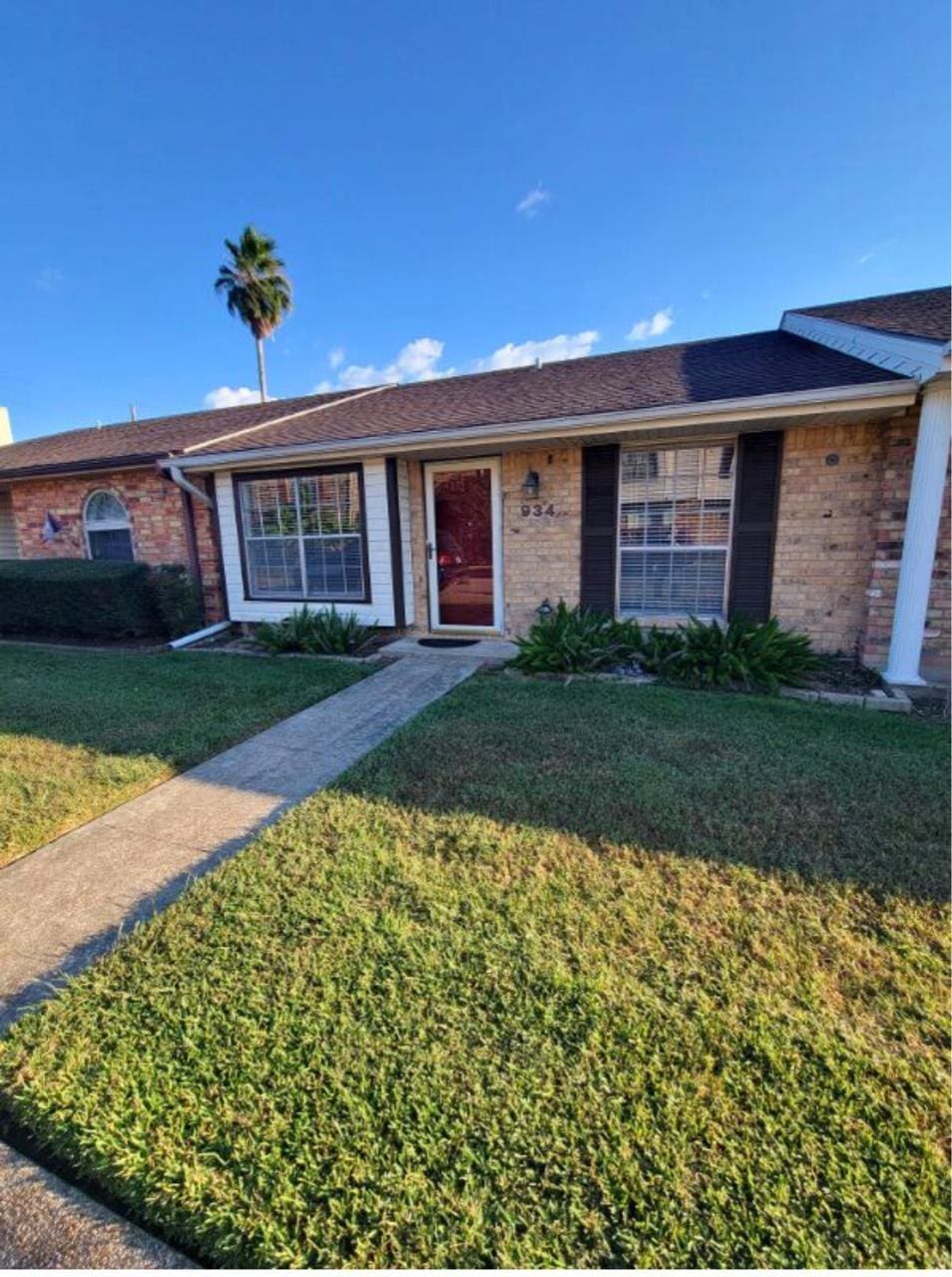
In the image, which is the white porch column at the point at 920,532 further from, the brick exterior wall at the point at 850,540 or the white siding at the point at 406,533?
the white siding at the point at 406,533

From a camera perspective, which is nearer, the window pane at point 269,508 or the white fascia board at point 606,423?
the white fascia board at point 606,423

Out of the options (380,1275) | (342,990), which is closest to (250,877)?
(342,990)

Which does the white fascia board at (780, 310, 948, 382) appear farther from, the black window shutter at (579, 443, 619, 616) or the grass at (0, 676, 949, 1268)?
the grass at (0, 676, 949, 1268)

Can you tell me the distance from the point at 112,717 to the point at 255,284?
2211 centimetres

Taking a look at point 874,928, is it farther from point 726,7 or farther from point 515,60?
point 515,60

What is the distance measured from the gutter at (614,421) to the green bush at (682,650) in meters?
1.91

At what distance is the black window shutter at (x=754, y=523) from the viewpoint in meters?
5.67

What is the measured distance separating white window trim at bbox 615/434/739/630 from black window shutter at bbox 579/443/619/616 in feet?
0.16

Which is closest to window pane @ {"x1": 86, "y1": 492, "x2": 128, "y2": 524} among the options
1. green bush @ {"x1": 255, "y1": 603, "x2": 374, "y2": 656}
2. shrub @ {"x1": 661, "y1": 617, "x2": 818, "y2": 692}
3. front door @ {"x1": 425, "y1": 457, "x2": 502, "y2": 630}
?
green bush @ {"x1": 255, "y1": 603, "x2": 374, "y2": 656}

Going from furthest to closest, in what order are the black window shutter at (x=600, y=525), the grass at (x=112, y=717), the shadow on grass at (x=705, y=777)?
the black window shutter at (x=600, y=525)
the grass at (x=112, y=717)
the shadow on grass at (x=705, y=777)

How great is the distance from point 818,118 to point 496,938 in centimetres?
844

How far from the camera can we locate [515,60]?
7035 mm

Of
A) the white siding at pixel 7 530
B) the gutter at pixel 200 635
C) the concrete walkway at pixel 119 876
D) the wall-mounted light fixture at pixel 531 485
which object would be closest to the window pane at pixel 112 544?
the gutter at pixel 200 635

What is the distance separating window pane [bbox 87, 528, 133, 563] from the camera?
29.3ft
